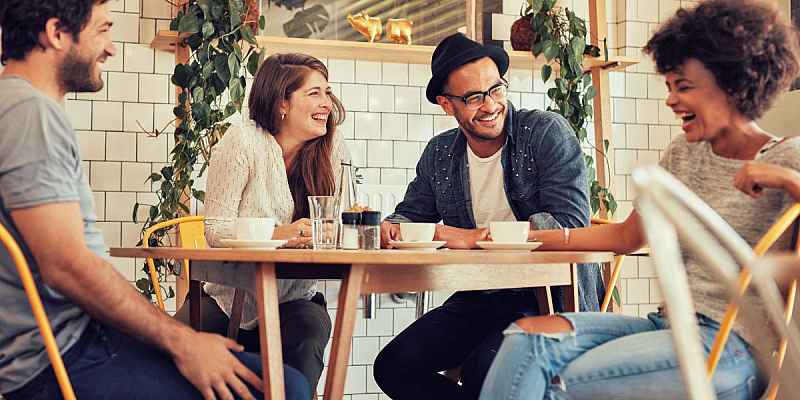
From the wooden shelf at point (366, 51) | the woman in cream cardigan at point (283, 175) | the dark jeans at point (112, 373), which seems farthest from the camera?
the wooden shelf at point (366, 51)

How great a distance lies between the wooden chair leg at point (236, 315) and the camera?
2752mm

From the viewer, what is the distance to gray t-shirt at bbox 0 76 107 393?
1.58m

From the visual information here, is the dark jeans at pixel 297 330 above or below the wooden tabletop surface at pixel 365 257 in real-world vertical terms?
below

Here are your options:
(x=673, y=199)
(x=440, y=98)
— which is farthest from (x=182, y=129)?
(x=673, y=199)

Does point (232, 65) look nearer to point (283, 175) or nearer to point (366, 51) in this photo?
point (366, 51)

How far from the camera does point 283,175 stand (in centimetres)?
305

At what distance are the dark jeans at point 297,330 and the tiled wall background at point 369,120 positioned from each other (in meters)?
1.42

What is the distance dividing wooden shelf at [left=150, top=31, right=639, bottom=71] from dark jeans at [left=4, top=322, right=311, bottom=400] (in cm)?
252

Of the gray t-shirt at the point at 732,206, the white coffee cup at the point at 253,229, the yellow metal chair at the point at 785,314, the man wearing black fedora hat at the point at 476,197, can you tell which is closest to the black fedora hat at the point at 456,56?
the man wearing black fedora hat at the point at 476,197

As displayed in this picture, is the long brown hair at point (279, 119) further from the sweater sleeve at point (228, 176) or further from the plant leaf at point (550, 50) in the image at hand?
the plant leaf at point (550, 50)

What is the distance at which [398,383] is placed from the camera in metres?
2.60

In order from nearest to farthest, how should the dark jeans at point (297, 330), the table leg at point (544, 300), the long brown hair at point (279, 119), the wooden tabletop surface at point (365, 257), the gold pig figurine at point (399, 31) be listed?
the wooden tabletop surface at point (365, 257) → the table leg at point (544, 300) → the dark jeans at point (297, 330) → the long brown hair at point (279, 119) → the gold pig figurine at point (399, 31)

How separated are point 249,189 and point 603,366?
1655 mm

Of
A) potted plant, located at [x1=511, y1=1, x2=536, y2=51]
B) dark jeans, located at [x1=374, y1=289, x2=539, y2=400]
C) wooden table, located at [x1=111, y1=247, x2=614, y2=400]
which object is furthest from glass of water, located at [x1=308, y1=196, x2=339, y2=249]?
potted plant, located at [x1=511, y1=1, x2=536, y2=51]
